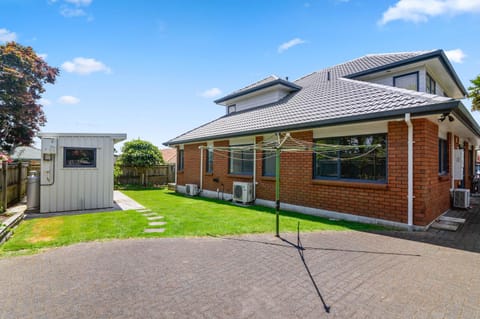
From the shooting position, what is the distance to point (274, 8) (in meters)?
9.42

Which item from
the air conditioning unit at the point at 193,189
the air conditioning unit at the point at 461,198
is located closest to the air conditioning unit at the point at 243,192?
the air conditioning unit at the point at 193,189

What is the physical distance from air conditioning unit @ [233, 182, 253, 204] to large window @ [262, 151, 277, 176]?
0.85m

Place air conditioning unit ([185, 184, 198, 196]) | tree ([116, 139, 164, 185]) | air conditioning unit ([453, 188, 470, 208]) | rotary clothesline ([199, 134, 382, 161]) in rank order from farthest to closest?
tree ([116, 139, 164, 185]), air conditioning unit ([185, 184, 198, 196]), air conditioning unit ([453, 188, 470, 208]), rotary clothesline ([199, 134, 382, 161])

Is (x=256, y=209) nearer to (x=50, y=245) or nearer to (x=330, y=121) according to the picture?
(x=330, y=121)

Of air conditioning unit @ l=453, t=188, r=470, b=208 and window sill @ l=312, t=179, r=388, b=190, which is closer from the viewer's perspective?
window sill @ l=312, t=179, r=388, b=190

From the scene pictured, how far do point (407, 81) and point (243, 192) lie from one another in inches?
307

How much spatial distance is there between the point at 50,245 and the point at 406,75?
491 inches

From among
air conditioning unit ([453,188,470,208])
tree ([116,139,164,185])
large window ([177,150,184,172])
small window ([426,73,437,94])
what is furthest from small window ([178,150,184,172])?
air conditioning unit ([453,188,470,208])

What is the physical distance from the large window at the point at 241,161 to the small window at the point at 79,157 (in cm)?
543

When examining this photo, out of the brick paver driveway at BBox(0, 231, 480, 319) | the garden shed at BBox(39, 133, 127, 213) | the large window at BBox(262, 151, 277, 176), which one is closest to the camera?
the brick paver driveway at BBox(0, 231, 480, 319)

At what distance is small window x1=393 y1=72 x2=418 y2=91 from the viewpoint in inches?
378

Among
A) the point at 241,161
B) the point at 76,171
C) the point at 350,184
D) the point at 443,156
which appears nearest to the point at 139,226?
the point at 76,171

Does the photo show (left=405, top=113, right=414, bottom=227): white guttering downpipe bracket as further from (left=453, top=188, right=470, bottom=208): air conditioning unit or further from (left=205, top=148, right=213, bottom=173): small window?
(left=205, top=148, right=213, bottom=173): small window

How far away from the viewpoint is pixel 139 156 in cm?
1812
